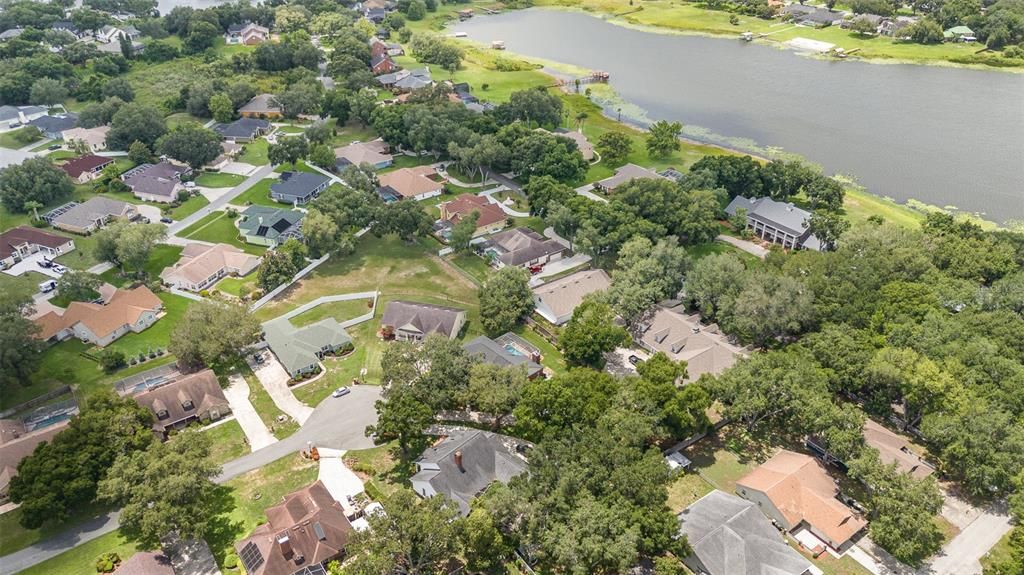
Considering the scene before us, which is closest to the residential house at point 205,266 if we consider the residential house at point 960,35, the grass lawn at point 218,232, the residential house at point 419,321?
the grass lawn at point 218,232

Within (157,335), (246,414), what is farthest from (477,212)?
(157,335)

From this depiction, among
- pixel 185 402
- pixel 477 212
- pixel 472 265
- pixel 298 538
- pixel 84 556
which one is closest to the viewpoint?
pixel 298 538

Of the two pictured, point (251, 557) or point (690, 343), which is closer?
point (251, 557)

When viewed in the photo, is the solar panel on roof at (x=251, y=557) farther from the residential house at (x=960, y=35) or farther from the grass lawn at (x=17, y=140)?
the residential house at (x=960, y=35)

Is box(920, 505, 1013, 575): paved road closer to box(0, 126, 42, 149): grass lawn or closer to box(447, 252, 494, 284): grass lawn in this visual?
box(447, 252, 494, 284): grass lawn

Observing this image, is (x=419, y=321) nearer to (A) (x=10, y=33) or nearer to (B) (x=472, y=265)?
(B) (x=472, y=265)
